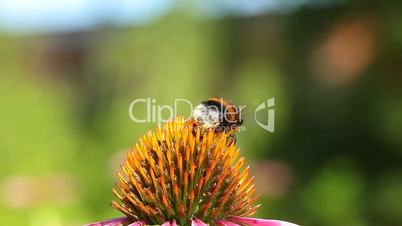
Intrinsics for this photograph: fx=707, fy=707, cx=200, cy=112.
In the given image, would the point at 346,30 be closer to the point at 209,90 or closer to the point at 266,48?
the point at 266,48

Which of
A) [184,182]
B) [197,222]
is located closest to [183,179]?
[184,182]

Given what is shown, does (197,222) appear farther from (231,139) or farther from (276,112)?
(276,112)

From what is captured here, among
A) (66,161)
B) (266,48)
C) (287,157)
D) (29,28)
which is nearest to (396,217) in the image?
(287,157)

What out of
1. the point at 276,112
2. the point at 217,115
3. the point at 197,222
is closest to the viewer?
the point at 197,222

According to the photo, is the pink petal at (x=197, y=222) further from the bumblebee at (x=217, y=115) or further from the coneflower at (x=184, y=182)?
the bumblebee at (x=217, y=115)

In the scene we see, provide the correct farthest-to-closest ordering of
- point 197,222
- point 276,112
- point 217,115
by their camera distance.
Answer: point 276,112 < point 217,115 < point 197,222

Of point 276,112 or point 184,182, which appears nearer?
point 184,182
